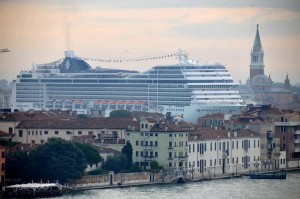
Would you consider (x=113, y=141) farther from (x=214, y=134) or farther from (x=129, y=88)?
(x=129, y=88)

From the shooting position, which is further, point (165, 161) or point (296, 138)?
point (296, 138)

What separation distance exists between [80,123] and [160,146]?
4.46 metres

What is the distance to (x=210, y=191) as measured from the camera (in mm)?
36688

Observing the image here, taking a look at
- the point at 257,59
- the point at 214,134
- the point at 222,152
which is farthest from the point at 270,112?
the point at 257,59

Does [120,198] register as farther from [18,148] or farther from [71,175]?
[18,148]

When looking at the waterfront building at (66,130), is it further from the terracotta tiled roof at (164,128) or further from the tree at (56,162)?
the tree at (56,162)

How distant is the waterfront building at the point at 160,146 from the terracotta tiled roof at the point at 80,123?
1819mm

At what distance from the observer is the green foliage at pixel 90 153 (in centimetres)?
3825

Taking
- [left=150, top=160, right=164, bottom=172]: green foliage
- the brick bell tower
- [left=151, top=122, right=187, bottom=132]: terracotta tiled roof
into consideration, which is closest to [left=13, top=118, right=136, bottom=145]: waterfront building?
[left=151, top=122, right=187, bottom=132]: terracotta tiled roof

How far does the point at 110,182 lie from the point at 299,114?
15.4m

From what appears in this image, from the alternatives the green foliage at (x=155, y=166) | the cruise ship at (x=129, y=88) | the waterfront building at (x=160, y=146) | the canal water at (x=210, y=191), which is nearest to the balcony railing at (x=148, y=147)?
the waterfront building at (x=160, y=146)

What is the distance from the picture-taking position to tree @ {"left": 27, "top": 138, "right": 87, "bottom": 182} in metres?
36.4

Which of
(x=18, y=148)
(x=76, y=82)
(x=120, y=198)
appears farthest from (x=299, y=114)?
(x=76, y=82)

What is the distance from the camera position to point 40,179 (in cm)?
3634
